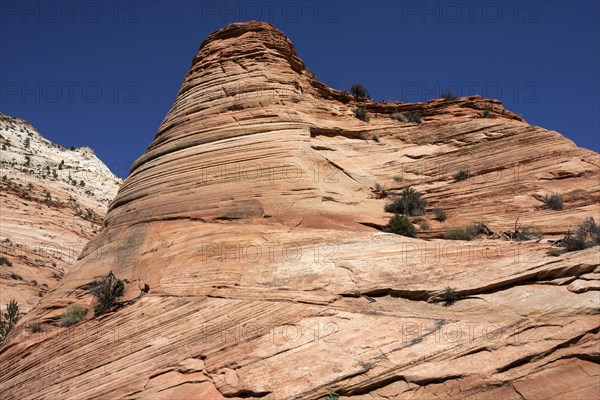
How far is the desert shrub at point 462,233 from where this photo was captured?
1170cm

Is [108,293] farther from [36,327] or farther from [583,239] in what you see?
[583,239]

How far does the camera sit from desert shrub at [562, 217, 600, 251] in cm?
927

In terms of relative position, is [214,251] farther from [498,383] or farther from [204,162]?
[498,383]

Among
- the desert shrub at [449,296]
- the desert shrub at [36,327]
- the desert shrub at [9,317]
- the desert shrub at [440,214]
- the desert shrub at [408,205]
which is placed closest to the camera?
the desert shrub at [449,296]

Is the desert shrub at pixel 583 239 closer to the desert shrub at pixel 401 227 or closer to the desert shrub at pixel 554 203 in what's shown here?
the desert shrub at pixel 554 203

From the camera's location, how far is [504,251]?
9836 mm

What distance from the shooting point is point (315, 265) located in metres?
10.1

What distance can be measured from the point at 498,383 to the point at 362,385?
187cm

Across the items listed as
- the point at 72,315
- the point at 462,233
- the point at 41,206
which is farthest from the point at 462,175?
the point at 41,206

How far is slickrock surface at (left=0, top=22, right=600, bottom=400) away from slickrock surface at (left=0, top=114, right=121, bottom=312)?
9577 millimetres

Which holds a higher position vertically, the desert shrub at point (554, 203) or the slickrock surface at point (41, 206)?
the slickrock surface at point (41, 206)

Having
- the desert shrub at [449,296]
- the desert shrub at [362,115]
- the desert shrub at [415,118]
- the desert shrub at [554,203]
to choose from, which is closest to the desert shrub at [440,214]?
the desert shrub at [554,203]

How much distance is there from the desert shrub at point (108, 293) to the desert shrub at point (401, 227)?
20.4 feet

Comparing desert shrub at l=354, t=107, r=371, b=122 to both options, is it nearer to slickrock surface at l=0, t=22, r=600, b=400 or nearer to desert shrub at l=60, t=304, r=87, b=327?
slickrock surface at l=0, t=22, r=600, b=400
